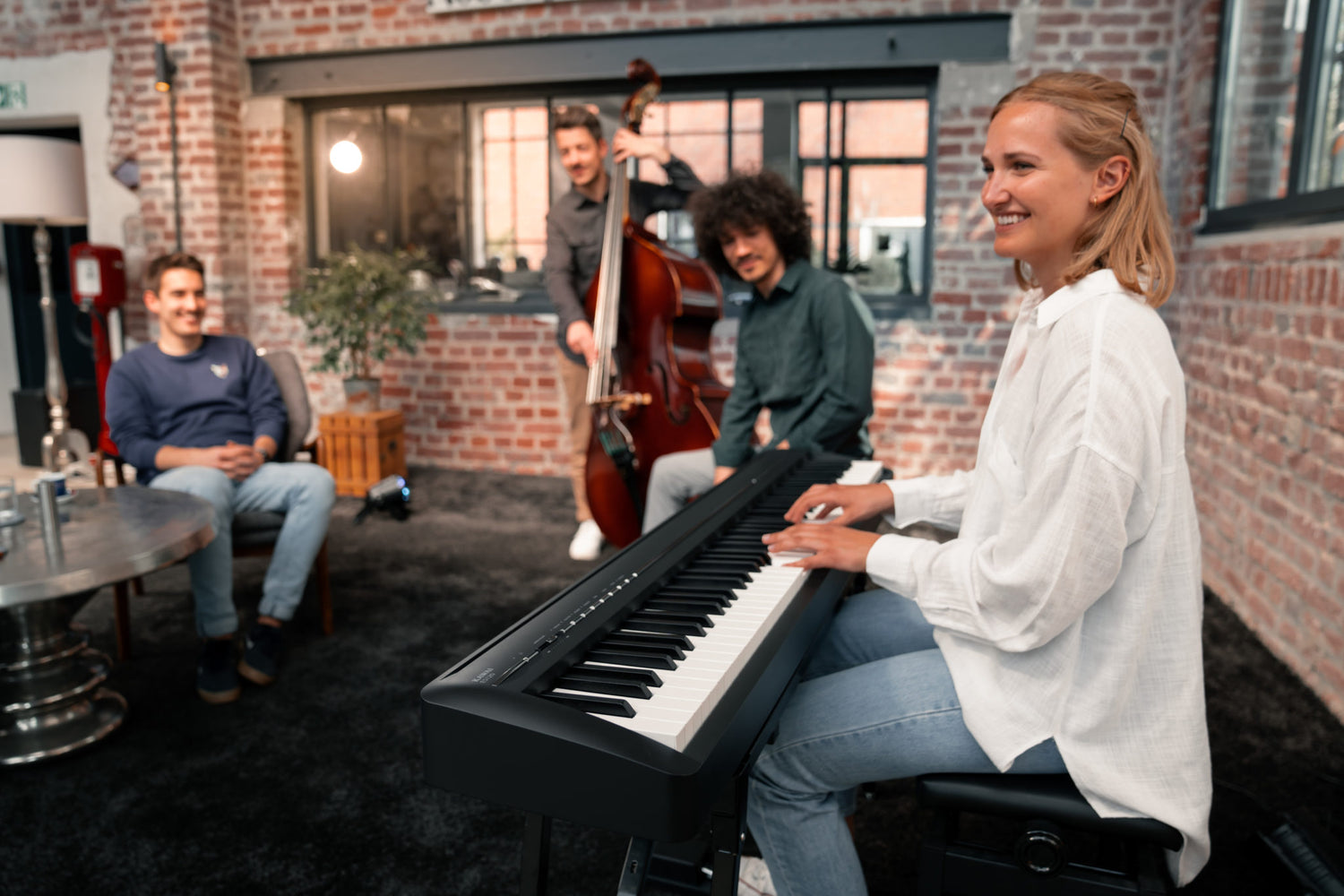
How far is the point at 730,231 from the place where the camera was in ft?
7.96

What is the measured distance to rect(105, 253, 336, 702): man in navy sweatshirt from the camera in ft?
8.08

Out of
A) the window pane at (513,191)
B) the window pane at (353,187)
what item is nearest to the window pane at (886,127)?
the window pane at (513,191)

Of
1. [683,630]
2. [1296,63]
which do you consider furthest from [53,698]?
[1296,63]

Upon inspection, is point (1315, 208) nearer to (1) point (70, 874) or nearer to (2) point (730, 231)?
(2) point (730, 231)

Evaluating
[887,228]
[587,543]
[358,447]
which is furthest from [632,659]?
[887,228]

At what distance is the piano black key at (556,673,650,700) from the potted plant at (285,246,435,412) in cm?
389

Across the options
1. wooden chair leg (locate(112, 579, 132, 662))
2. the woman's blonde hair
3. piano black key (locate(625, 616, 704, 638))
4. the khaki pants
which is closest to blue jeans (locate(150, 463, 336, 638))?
wooden chair leg (locate(112, 579, 132, 662))

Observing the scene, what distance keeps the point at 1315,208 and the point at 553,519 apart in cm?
299

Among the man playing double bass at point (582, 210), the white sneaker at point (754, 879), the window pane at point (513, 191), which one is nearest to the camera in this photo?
the white sneaker at point (754, 879)

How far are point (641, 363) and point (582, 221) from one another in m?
0.91

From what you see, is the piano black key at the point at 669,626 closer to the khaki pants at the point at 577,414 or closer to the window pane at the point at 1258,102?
the window pane at the point at 1258,102

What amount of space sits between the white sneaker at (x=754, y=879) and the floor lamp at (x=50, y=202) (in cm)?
454

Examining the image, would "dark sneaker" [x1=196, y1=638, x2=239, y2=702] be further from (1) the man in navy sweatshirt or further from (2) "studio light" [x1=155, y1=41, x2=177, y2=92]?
(2) "studio light" [x1=155, y1=41, x2=177, y2=92]

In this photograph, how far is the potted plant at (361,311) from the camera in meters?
4.44
